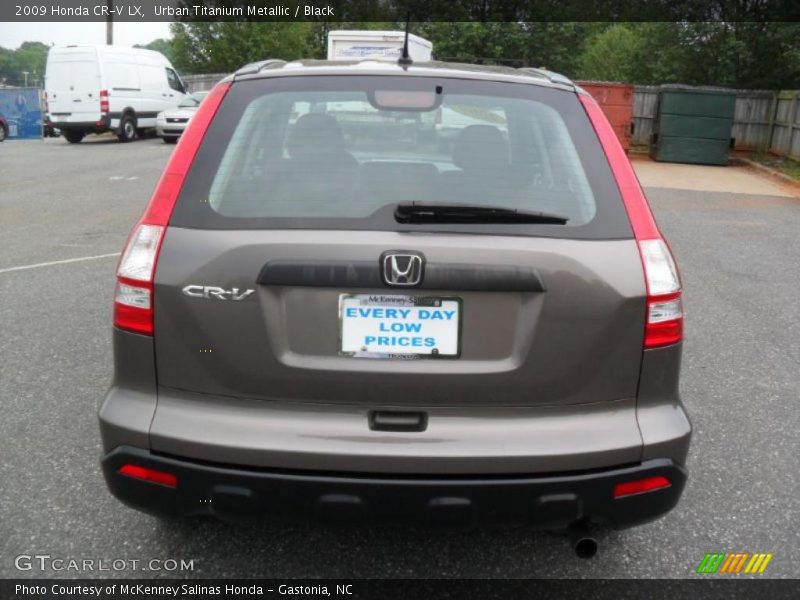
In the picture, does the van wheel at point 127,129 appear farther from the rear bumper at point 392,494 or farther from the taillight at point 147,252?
the rear bumper at point 392,494

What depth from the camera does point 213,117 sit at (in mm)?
2445

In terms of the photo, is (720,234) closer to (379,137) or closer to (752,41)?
(379,137)

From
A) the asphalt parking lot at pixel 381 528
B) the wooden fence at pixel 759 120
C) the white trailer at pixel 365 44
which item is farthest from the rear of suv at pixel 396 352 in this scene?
the wooden fence at pixel 759 120

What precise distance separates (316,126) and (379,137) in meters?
0.21

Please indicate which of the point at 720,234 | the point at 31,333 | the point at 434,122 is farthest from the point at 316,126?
the point at 720,234

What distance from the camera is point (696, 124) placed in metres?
19.6

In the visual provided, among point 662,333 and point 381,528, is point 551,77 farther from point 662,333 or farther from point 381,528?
point 381,528

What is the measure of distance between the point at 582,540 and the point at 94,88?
2235cm

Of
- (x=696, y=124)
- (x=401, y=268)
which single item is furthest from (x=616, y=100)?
(x=401, y=268)

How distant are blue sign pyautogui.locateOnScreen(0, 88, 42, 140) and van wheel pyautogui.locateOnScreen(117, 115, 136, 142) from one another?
5.16 m

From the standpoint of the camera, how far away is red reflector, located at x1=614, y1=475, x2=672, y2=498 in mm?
2238

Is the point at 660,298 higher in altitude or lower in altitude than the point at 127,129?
higher

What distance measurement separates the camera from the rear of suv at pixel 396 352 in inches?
85.9

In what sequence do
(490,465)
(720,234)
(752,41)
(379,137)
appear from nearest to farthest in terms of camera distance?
(490,465) → (379,137) → (720,234) → (752,41)
